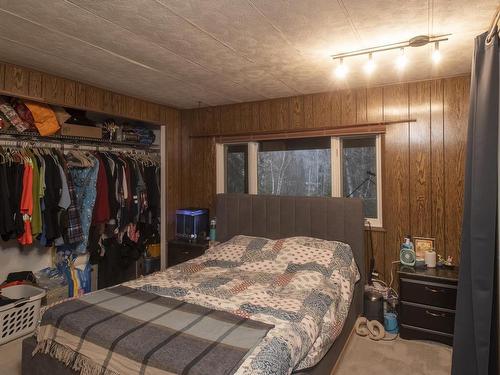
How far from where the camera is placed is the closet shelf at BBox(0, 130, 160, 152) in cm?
288

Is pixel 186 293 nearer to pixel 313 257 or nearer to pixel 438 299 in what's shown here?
pixel 313 257

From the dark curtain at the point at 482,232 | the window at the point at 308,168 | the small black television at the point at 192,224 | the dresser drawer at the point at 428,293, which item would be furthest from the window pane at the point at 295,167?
the dark curtain at the point at 482,232

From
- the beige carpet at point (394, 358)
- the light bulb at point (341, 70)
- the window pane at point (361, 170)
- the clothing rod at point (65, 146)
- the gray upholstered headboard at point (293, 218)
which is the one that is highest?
the light bulb at point (341, 70)

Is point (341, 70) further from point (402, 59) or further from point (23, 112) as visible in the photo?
point (23, 112)

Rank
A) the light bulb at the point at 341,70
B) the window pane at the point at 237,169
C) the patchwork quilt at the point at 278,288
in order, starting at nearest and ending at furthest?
1. the patchwork quilt at the point at 278,288
2. the light bulb at the point at 341,70
3. the window pane at the point at 237,169

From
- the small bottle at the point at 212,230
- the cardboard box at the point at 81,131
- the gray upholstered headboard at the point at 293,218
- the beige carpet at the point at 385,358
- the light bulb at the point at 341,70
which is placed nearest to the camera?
the beige carpet at the point at 385,358

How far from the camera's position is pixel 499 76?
1.35m

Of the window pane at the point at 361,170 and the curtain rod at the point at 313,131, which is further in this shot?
the window pane at the point at 361,170

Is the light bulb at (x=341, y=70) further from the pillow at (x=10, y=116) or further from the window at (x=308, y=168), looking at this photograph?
the pillow at (x=10, y=116)

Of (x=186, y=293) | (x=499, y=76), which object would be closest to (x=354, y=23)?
(x=499, y=76)

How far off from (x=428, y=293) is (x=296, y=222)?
1.34 m

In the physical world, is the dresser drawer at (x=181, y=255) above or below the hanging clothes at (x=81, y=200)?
below

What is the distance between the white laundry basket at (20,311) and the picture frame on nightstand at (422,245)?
11.5 ft

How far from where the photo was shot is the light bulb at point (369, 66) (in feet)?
7.74
